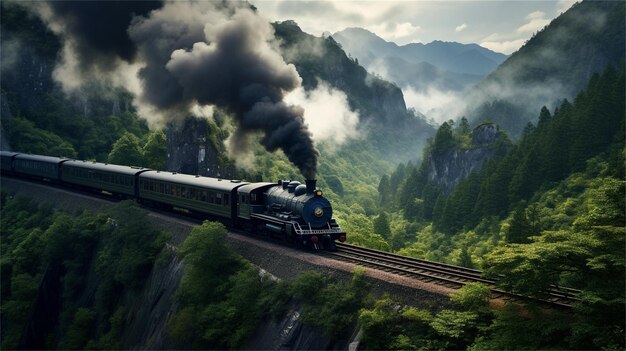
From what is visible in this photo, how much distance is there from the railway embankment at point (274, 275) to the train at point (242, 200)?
36.6 inches

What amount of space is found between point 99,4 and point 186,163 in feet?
71.1

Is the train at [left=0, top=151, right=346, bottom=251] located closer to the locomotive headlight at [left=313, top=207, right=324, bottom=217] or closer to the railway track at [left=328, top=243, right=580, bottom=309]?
the locomotive headlight at [left=313, top=207, right=324, bottom=217]

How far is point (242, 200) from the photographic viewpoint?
2677 cm

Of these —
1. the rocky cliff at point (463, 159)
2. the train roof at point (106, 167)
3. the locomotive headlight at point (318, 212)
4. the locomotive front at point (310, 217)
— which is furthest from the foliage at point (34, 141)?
the rocky cliff at point (463, 159)

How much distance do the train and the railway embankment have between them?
3.05 ft

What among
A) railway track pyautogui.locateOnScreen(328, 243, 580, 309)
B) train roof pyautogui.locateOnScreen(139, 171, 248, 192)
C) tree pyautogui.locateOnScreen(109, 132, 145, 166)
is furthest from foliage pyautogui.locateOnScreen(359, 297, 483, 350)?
tree pyautogui.locateOnScreen(109, 132, 145, 166)

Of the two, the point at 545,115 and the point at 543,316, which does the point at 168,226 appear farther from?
the point at 545,115

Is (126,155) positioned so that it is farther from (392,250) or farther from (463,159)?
(463,159)

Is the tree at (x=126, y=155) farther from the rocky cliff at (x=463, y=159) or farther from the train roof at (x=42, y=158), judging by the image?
the rocky cliff at (x=463, y=159)

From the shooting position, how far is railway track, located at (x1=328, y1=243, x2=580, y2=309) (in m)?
15.2

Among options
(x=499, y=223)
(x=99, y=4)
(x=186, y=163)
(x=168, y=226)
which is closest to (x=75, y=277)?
(x=168, y=226)

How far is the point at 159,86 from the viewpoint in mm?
37344

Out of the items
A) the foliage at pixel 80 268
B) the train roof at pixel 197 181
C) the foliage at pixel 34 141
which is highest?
the foliage at pixel 34 141

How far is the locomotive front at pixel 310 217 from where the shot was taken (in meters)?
23.1
